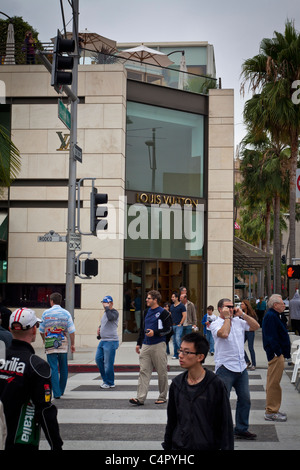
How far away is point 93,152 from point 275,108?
7.71 meters

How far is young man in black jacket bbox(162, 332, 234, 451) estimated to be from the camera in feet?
16.1

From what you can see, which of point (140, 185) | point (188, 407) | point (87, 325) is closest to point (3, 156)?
point (188, 407)

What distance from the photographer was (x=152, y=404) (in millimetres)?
11312

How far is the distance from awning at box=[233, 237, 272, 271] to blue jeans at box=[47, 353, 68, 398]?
18288 mm

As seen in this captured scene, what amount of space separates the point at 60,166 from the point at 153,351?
13.5 metres

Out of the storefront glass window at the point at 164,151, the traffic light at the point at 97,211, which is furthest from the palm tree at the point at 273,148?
the traffic light at the point at 97,211

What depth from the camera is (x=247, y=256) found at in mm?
30672

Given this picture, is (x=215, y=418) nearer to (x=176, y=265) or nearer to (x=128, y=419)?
(x=128, y=419)

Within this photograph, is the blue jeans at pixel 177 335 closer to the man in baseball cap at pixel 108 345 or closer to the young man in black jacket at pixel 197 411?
the man in baseball cap at pixel 108 345

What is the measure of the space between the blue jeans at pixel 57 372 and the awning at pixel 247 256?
60.0ft

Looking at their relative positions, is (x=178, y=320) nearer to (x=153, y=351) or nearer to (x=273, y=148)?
(x=153, y=351)

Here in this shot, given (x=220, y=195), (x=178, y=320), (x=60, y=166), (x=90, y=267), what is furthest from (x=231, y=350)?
(x=220, y=195)

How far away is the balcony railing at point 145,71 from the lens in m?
24.6

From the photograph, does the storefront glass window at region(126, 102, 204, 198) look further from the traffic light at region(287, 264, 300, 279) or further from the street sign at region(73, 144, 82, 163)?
the traffic light at region(287, 264, 300, 279)
